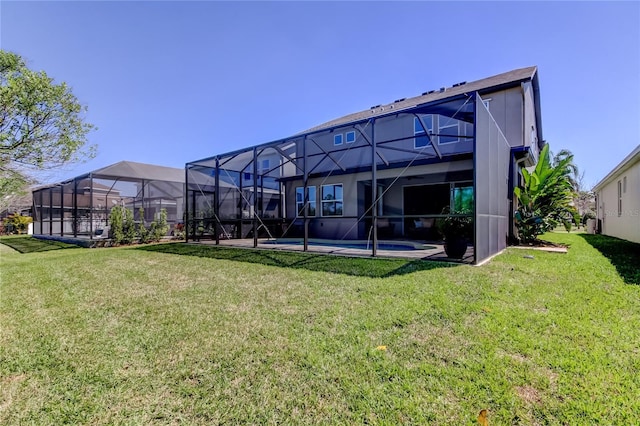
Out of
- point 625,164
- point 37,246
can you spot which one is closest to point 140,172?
point 37,246

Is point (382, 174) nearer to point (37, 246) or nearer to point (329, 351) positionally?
point (329, 351)

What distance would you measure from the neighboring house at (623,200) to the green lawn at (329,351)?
21.6 ft

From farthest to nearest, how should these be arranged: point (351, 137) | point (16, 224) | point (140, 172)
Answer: point (16, 224), point (140, 172), point (351, 137)

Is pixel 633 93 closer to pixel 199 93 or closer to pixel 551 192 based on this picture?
pixel 551 192

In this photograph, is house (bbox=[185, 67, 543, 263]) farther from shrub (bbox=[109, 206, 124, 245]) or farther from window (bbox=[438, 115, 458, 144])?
shrub (bbox=[109, 206, 124, 245])

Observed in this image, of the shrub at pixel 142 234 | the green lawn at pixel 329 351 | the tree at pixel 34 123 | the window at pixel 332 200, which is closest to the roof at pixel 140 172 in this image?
the shrub at pixel 142 234

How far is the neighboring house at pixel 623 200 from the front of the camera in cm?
898

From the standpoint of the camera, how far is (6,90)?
20.2ft

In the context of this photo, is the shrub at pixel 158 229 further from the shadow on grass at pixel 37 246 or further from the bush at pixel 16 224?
the bush at pixel 16 224

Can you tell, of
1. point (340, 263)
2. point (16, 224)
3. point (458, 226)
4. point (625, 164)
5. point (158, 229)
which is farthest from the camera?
point (16, 224)

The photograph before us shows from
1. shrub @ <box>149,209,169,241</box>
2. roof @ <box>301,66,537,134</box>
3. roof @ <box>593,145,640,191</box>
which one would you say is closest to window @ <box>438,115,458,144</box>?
roof @ <box>301,66,537,134</box>

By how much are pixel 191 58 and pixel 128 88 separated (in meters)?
3.22

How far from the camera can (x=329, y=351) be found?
239 centimetres

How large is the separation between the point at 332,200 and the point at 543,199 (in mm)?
7389
